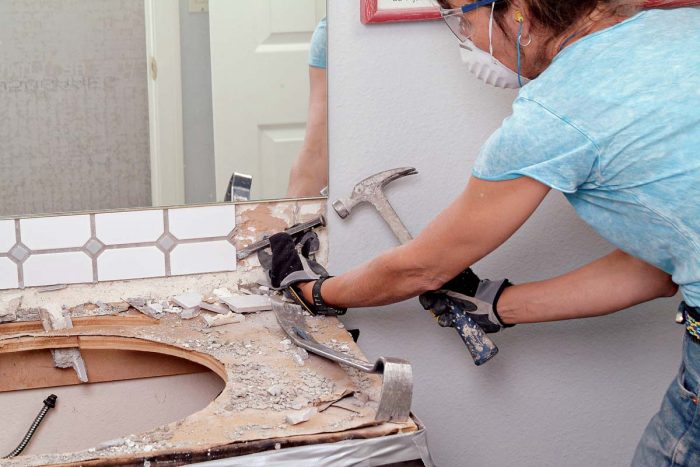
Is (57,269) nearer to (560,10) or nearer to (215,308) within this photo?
(215,308)

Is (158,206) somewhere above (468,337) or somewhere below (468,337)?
above

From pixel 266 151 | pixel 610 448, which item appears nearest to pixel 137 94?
pixel 266 151

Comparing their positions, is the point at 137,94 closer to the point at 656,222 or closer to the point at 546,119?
the point at 546,119

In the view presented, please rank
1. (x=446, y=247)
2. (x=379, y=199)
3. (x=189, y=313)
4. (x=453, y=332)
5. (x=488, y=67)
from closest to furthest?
(x=446, y=247), (x=488, y=67), (x=189, y=313), (x=379, y=199), (x=453, y=332)

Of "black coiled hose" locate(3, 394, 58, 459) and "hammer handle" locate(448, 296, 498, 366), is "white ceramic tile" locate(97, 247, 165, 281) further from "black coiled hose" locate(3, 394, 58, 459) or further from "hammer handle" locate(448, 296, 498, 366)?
"hammer handle" locate(448, 296, 498, 366)

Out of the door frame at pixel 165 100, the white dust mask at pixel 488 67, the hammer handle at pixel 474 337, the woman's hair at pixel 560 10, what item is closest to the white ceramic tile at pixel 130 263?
the door frame at pixel 165 100

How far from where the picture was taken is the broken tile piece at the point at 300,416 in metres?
1.13

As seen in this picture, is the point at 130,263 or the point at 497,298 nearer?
the point at 497,298

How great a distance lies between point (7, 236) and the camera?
61.8 inches

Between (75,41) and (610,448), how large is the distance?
4.78 feet

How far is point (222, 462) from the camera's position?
3.50ft

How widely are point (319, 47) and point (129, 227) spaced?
512mm

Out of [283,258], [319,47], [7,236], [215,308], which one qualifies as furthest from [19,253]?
[319,47]

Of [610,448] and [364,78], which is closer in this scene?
[364,78]
